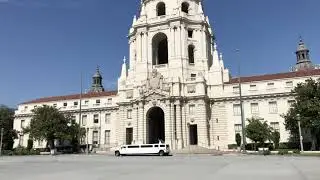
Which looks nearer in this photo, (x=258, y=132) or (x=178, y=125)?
(x=258, y=132)

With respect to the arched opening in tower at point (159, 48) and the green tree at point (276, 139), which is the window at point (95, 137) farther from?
the green tree at point (276, 139)

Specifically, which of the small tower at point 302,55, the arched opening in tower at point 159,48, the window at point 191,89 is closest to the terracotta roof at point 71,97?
the arched opening in tower at point 159,48

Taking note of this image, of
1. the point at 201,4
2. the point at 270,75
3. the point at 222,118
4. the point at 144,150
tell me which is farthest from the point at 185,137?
the point at 201,4

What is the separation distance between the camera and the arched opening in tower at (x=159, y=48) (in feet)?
255

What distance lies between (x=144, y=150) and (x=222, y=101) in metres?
23.8

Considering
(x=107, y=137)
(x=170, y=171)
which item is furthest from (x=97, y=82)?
Answer: (x=170, y=171)

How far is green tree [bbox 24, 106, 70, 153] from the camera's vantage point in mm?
68062

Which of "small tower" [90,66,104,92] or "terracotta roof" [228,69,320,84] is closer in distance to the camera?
"terracotta roof" [228,69,320,84]

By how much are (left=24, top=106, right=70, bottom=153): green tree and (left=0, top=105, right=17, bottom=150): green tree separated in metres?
14.9

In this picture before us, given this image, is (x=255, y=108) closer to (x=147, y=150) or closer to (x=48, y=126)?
(x=147, y=150)

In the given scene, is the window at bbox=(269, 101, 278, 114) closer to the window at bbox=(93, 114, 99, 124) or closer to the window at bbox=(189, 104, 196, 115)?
the window at bbox=(189, 104, 196, 115)

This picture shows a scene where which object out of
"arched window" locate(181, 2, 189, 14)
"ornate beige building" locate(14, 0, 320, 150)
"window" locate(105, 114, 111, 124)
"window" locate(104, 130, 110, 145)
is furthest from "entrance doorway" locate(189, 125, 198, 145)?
"arched window" locate(181, 2, 189, 14)

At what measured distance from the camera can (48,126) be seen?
68438 mm

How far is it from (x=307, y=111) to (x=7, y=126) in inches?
2688
